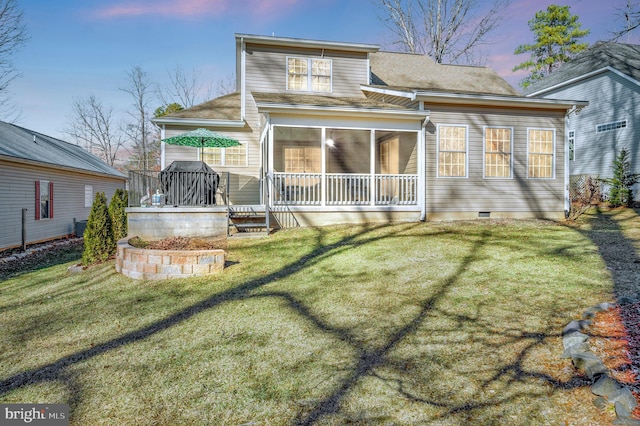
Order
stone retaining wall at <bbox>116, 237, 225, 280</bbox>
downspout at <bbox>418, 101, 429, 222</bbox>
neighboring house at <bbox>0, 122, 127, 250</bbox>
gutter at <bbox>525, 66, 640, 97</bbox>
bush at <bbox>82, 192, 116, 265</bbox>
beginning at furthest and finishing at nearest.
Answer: gutter at <bbox>525, 66, 640, 97</bbox>
neighboring house at <bbox>0, 122, 127, 250</bbox>
downspout at <bbox>418, 101, 429, 222</bbox>
bush at <bbox>82, 192, 116, 265</bbox>
stone retaining wall at <bbox>116, 237, 225, 280</bbox>

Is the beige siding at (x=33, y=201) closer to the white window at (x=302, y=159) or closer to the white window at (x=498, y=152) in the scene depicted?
the white window at (x=302, y=159)

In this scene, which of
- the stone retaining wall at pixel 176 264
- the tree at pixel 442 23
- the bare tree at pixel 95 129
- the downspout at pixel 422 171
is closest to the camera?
the stone retaining wall at pixel 176 264

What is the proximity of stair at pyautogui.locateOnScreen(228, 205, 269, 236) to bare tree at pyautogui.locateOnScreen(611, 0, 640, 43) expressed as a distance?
11.2m

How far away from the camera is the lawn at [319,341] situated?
264cm

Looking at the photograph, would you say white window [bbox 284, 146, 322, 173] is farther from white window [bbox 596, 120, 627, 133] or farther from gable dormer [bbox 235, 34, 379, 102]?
white window [bbox 596, 120, 627, 133]

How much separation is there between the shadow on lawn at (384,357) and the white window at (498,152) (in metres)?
6.65

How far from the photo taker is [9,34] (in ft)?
56.2

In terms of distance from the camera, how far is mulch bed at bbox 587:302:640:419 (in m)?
2.67

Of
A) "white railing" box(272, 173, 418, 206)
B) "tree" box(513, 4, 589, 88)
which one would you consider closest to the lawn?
"white railing" box(272, 173, 418, 206)

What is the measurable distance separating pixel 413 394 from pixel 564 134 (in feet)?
37.8

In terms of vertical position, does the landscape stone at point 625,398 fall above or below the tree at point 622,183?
below

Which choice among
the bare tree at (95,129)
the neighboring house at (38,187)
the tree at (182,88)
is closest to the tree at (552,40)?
the tree at (182,88)

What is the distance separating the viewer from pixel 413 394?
2.74 metres

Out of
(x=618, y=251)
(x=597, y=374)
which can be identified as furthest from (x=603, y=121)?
(x=597, y=374)
